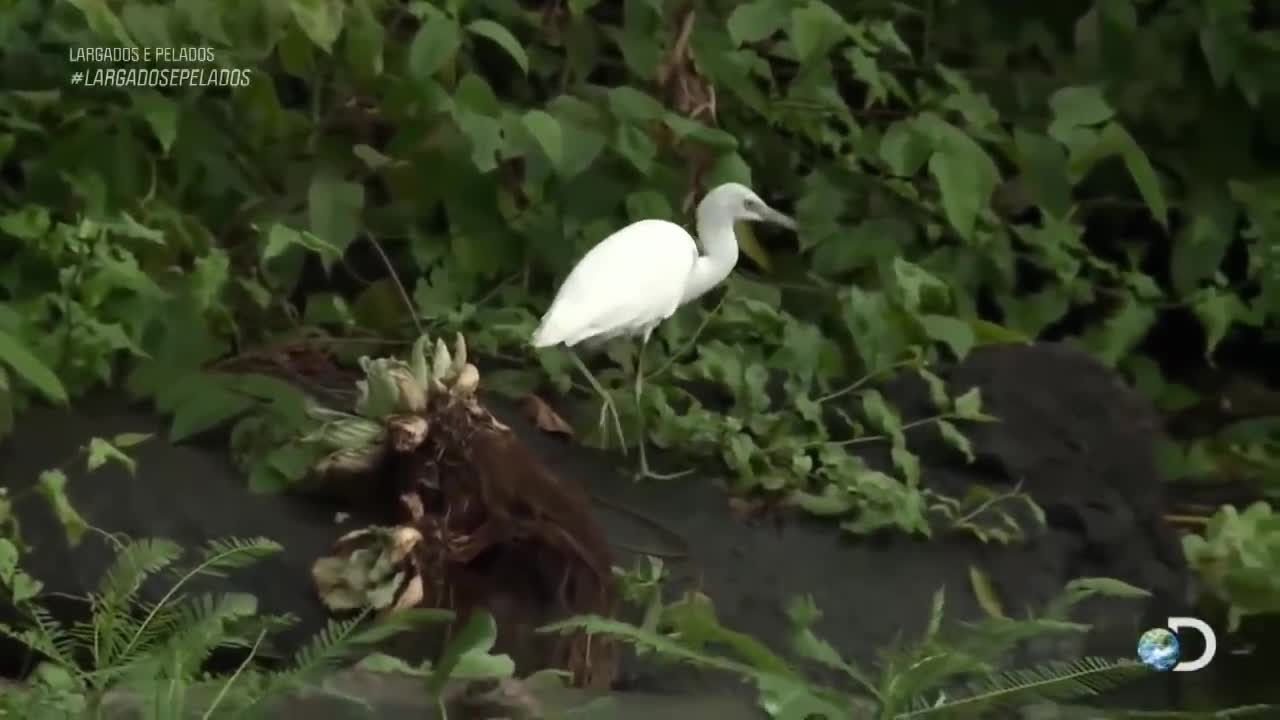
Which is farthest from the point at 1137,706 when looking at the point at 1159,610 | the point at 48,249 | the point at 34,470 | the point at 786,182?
the point at 786,182

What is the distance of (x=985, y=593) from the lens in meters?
1.81

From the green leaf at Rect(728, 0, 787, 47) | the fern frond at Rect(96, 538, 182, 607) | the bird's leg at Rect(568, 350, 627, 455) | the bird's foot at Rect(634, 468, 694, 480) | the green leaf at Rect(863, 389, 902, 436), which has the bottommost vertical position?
the green leaf at Rect(863, 389, 902, 436)

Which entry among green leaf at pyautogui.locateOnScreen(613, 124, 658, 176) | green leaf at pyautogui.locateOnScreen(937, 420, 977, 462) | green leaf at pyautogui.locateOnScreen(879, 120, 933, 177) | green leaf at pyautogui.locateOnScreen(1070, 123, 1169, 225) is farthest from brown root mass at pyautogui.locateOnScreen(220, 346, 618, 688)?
green leaf at pyautogui.locateOnScreen(1070, 123, 1169, 225)

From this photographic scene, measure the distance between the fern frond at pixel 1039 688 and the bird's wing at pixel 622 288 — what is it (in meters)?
0.74

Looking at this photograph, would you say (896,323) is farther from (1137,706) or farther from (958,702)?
(958,702)

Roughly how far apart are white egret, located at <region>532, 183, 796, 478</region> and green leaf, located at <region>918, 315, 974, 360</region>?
0.95 feet

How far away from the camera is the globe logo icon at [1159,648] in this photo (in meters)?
1.46

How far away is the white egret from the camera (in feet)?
5.82

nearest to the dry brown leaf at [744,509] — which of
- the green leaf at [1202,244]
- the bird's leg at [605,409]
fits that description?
the bird's leg at [605,409]

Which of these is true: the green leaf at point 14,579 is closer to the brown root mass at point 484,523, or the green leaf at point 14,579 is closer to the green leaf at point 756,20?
the brown root mass at point 484,523

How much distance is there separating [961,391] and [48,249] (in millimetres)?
1111

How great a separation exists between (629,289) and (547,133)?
1.23 ft

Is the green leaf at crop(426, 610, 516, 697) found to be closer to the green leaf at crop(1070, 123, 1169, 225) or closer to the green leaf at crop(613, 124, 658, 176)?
the green leaf at crop(613, 124, 658, 176)

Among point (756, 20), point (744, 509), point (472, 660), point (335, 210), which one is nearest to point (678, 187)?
point (756, 20)
